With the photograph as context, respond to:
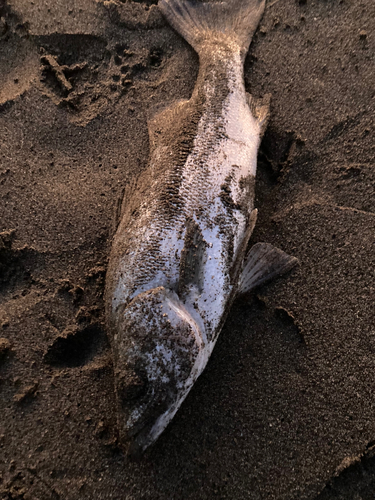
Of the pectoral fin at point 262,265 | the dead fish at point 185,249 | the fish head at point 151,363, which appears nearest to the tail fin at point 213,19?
the dead fish at point 185,249

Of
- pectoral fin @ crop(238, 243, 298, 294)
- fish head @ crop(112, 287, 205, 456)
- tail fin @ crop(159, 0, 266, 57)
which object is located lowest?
fish head @ crop(112, 287, 205, 456)

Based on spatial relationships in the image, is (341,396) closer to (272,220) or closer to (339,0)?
(272,220)

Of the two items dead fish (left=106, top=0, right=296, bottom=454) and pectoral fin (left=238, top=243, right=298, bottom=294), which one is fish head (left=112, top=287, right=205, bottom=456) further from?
pectoral fin (left=238, top=243, right=298, bottom=294)

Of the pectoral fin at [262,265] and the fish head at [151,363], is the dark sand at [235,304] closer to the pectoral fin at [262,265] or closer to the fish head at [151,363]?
the pectoral fin at [262,265]

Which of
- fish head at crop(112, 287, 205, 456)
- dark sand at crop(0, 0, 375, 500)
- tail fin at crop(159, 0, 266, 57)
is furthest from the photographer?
tail fin at crop(159, 0, 266, 57)

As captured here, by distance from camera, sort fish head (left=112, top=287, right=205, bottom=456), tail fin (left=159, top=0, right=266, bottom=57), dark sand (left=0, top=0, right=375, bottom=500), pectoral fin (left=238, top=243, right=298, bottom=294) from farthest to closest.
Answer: tail fin (left=159, top=0, right=266, bottom=57) → pectoral fin (left=238, top=243, right=298, bottom=294) → dark sand (left=0, top=0, right=375, bottom=500) → fish head (left=112, top=287, right=205, bottom=456)

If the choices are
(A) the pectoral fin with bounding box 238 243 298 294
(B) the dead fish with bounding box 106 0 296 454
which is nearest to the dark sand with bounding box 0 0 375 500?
(A) the pectoral fin with bounding box 238 243 298 294

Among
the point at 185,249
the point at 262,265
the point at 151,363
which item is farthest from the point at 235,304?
the point at 151,363

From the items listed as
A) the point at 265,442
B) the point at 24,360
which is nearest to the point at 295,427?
the point at 265,442
